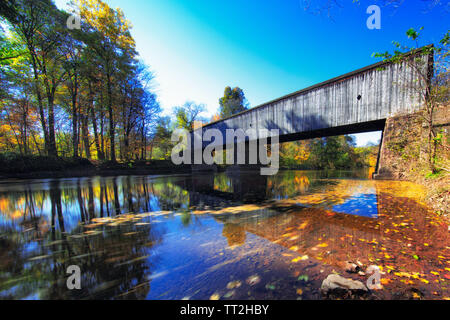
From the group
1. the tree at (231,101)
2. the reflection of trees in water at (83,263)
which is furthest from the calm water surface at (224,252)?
the tree at (231,101)

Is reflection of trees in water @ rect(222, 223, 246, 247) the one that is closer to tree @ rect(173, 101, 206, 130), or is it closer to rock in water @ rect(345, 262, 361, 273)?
rock in water @ rect(345, 262, 361, 273)

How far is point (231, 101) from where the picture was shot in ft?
123

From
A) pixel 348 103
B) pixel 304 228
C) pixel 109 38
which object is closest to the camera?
pixel 304 228

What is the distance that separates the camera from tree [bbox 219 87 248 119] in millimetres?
36844

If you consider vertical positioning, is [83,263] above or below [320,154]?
below

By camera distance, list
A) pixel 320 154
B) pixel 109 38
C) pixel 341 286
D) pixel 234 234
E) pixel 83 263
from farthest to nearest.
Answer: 1. pixel 320 154
2. pixel 109 38
3. pixel 234 234
4. pixel 83 263
5. pixel 341 286

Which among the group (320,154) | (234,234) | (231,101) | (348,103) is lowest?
(234,234)

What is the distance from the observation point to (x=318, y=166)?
29.9 metres

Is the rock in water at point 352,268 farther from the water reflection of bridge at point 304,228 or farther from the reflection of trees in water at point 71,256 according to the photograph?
the reflection of trees in water at point 71,256

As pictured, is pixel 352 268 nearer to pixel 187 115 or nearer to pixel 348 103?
pixel 348 103

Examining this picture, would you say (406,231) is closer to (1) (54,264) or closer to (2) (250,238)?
(2) (250,238)

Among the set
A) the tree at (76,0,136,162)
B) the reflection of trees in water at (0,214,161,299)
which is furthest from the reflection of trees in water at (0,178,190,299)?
the tree at (76,0,136,162)

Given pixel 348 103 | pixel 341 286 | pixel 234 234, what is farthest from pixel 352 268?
pixel 348 103
